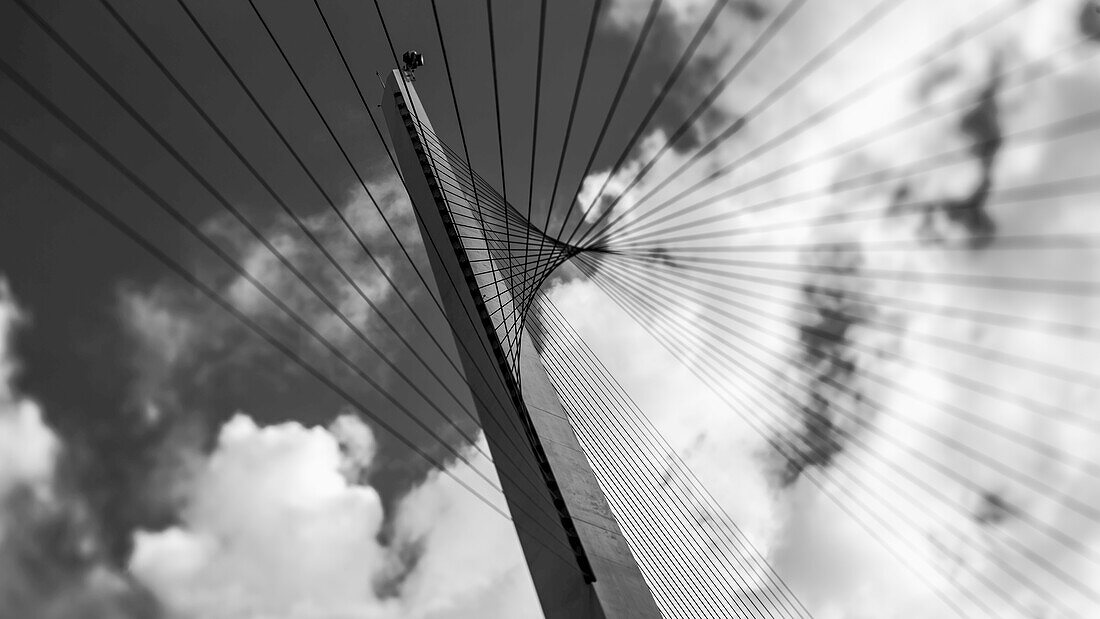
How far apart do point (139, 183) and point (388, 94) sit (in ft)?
25.2

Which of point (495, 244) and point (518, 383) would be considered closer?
point (518, 383)

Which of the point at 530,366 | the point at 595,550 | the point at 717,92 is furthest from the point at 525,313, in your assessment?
the point at 717,92

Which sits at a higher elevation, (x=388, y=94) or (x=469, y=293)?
(x=388, y=94)

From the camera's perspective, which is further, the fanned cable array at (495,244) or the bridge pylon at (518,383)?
the fanned cable array at (495,244)

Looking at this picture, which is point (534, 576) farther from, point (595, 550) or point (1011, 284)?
point (1011, 284)

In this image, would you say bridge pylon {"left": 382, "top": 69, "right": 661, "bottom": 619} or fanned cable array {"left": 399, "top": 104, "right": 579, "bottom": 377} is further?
fanned cable array {"left": 399, "top": 104, "right": 579, "bottom": 377}

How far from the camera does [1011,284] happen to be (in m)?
4.20

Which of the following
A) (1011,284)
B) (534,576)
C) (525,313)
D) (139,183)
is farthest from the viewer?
(525,313)

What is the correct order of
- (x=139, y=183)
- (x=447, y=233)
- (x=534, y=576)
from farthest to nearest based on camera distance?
(x=447, y=233) → (x=534, y=576) → (x=139, y=183)

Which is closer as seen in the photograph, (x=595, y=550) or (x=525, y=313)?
(x=595, y=550)

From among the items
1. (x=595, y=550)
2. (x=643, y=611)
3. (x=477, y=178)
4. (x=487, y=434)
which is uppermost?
(x=477, y=178)

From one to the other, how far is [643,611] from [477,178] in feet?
20.2

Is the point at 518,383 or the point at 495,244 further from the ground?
the point at 495,244

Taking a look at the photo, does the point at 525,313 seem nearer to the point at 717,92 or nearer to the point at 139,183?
the point at 717,92
